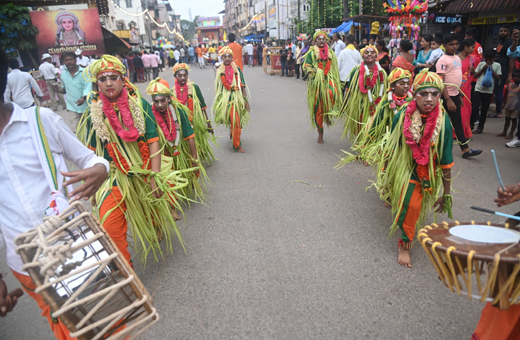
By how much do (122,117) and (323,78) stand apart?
4214mm

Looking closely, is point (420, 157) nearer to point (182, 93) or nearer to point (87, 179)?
point (87, 179)

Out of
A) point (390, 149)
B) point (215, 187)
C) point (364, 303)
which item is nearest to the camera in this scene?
point (364, 303)

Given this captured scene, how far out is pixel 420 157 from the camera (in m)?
3.02

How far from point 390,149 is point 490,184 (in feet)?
7.51

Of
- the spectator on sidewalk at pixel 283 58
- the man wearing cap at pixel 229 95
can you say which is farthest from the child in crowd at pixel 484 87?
the spectator on sidewalk at pixel 283 58

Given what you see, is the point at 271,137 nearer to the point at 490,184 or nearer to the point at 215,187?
the point at 215,187

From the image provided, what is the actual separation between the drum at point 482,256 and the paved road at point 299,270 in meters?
0.93

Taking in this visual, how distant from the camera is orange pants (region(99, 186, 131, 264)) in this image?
268 cm

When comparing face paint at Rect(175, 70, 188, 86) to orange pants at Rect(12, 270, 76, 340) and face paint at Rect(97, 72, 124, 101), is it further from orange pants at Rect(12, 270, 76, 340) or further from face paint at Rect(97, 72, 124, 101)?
orange pants at Rect(12, 270, 76, 340)

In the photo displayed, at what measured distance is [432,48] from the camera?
303 inches

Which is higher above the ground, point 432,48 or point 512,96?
point 432,48

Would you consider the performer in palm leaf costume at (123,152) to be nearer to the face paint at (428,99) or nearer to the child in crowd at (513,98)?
the face paint at (428,99)

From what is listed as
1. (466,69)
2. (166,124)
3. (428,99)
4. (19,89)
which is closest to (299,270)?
(428,99)

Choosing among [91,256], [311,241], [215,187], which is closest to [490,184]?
[311,241]
